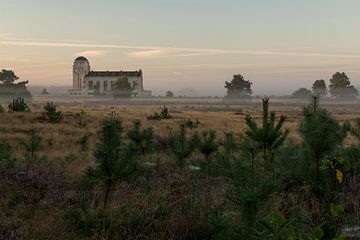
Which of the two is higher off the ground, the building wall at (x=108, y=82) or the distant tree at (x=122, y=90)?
the building wall at (x=108, y=82)

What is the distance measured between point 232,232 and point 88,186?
363 centimetres

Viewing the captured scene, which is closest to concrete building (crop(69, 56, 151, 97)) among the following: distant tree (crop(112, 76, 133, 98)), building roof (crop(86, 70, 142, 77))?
building roof (crop(86, 70, 142, 77))

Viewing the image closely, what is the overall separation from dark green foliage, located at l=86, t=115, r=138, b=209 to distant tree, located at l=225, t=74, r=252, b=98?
122m

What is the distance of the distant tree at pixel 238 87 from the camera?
12475 cm

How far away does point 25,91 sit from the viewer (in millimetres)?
97562

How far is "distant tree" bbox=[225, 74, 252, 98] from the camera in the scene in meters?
125

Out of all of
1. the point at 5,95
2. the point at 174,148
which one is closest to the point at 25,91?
the point at 5,95

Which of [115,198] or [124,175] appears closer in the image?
[124,175]

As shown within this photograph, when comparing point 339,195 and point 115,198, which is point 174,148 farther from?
point 339,195

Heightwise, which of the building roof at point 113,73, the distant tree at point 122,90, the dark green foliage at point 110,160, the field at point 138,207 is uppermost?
the building roof at point 113,73

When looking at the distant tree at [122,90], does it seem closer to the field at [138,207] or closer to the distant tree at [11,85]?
the distant tree at [11,85]

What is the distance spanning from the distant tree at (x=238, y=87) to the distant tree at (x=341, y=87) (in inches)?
1275

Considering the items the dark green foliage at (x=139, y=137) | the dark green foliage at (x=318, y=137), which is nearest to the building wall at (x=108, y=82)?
the dark green foliage at (x=139, y=137)

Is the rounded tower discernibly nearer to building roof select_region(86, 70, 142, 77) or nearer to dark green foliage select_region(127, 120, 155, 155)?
building roof select_region(86, 70, 142, 77)
